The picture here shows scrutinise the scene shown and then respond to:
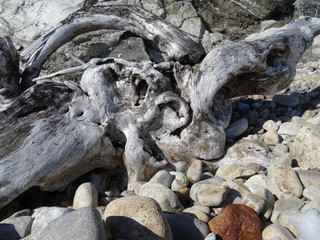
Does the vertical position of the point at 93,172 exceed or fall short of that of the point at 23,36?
it falls short

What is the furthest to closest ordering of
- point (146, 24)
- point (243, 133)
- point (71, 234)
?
point (146, 24), point (243, 133), point (71, 234)

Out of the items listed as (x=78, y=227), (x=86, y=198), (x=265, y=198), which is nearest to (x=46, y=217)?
(x=86, y=198)

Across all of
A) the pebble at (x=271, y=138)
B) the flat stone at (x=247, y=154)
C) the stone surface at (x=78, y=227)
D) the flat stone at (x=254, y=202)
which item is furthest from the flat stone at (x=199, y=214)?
the pebble at (x=271, y=138)

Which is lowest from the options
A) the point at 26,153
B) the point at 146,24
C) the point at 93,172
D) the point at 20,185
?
the point at 93,172

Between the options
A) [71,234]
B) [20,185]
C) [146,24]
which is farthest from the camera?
[146,24]

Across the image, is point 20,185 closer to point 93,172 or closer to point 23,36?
point 93,172

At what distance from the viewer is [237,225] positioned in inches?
82.8

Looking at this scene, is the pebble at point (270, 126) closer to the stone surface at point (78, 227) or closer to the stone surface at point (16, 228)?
the stone surface at point (78, 227)

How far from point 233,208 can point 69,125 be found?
5.26 ft

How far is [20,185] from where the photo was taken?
2580 millimetres

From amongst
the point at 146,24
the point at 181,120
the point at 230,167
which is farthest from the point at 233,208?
the point at 146,24

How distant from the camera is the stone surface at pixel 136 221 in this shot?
6.34 feet

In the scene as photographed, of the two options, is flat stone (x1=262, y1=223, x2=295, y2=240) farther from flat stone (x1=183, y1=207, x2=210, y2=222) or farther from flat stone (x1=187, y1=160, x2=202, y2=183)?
flat stone (x1=187, y1=160, x2=202, y2=183)

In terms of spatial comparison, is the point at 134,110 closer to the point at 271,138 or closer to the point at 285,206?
the point at 271,138
